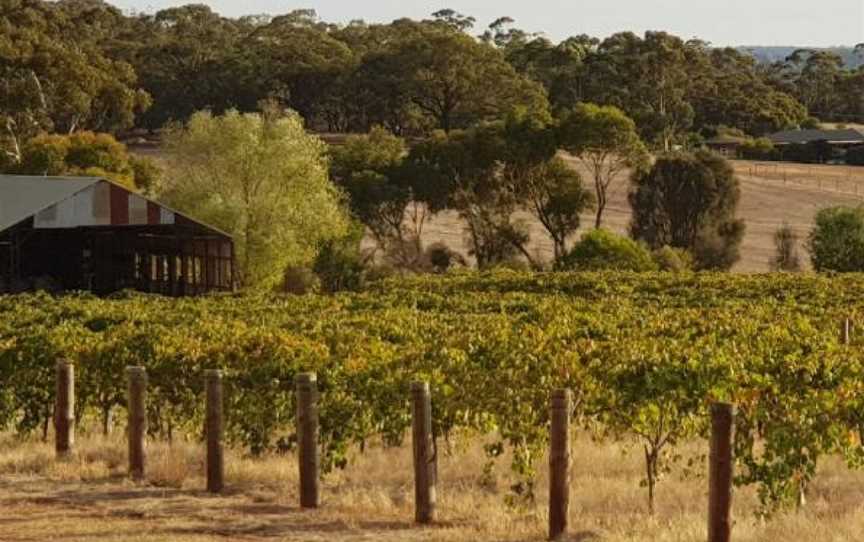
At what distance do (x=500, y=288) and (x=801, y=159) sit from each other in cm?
7690

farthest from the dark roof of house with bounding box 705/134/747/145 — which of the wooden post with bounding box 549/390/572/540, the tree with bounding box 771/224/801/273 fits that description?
the wooden post with bounding box 549/390/572/540

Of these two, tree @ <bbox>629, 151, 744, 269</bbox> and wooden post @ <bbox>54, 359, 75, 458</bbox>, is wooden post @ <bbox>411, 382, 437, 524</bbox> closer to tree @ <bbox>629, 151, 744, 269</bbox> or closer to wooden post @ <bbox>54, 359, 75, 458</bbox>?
wooden post @ <bbox>54, 359, 75, 458</bbox>

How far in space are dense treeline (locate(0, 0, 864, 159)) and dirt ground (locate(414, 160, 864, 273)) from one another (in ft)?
26.2

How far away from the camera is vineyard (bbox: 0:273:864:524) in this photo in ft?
36.6

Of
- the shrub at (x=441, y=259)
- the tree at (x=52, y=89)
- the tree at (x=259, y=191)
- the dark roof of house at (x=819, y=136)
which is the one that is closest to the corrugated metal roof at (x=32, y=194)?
the tree at (x=259, y=191)

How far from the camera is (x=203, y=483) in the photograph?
11906 millimetres

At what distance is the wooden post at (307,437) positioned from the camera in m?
10.7

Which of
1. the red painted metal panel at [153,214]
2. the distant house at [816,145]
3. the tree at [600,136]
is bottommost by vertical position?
the red painted metal panel at [153,214]

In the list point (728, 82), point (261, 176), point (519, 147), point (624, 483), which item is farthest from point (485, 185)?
point (728, 82)

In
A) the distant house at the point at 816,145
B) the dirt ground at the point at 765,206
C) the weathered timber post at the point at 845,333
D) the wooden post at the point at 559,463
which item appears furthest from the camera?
the distant house at the point at 816,145

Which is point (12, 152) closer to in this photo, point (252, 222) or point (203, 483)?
point (252, 222)

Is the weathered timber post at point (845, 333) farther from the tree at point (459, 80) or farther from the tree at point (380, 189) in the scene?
the tree at point (459, 80)

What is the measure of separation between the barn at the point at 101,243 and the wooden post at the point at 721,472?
33.0 meters

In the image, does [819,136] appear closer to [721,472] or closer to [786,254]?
[786,254]
